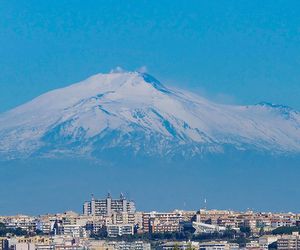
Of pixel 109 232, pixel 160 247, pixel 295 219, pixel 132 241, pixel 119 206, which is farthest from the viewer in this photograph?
pixel 119 206

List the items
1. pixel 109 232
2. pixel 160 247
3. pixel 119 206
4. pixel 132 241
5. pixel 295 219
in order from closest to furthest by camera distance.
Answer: pixel 160 247
pixel 132 241
pixel 109 232
pixel 295 219
pixel 119 206

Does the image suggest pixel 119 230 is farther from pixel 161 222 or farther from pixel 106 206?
pixel 106 206

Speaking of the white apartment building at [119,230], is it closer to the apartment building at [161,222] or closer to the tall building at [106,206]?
the apartment building at [161,222]

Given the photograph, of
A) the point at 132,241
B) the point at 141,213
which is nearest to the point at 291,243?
the point at 132,241

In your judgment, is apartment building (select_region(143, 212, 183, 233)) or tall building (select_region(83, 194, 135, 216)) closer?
apartment building (select_region(143, 212, 183, 233))

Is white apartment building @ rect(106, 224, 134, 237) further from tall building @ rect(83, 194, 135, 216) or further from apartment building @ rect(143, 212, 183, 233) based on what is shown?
tall building @ rect(83, 194, 135, 216)

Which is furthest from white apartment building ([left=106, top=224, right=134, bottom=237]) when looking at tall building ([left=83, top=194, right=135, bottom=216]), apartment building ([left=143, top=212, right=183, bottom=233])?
tall building ([left=83, top=194, right=135, bottom=216])

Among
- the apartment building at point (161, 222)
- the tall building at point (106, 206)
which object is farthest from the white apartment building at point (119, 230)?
the tall building at point (106, 206)

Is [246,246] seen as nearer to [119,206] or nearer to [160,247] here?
[160,247]

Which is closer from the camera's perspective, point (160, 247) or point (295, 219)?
point (160, 247)
